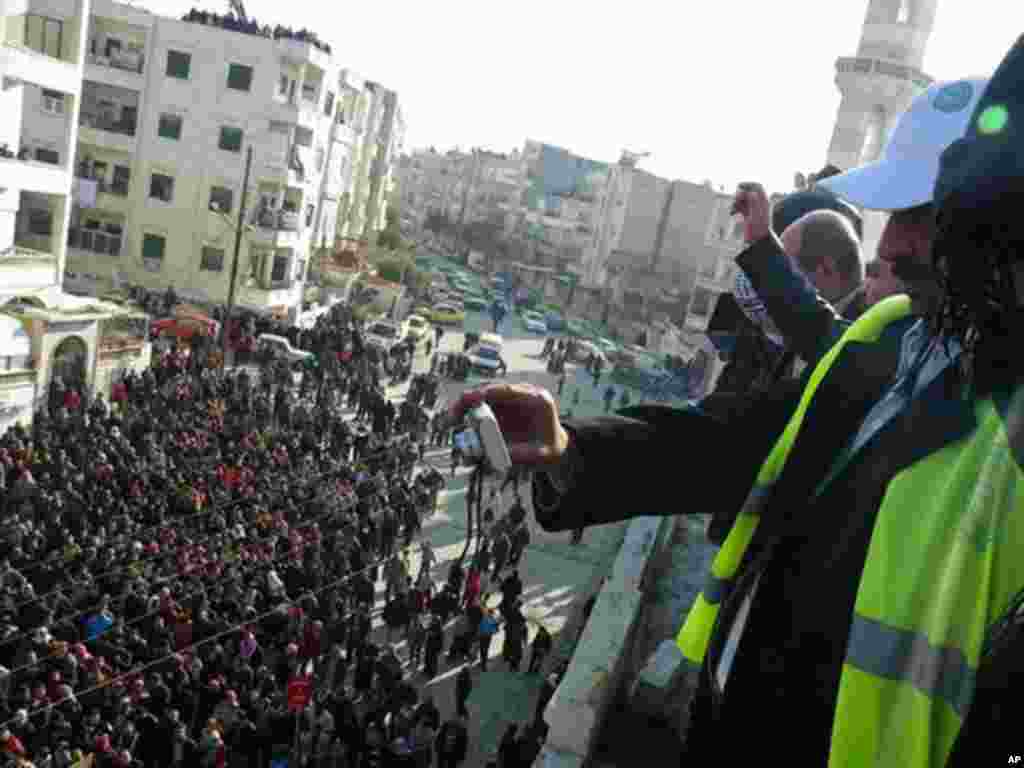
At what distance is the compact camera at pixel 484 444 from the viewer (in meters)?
1.83

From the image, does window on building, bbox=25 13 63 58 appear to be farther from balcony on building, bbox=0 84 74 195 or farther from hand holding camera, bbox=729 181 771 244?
hand holding camera, bbox=729 181 771 244

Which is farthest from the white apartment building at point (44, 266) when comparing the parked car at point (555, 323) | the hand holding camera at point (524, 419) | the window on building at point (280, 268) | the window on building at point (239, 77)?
the parked car at point (555, 323)

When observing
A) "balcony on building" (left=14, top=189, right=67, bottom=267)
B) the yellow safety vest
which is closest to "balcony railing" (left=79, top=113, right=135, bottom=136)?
"balcony on building" (left=14, top=189, right=67, bottom=267)

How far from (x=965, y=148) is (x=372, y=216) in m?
70.8

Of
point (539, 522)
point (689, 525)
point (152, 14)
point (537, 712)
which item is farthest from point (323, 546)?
point (152, 14)

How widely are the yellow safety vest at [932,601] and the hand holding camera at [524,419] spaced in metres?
0.69

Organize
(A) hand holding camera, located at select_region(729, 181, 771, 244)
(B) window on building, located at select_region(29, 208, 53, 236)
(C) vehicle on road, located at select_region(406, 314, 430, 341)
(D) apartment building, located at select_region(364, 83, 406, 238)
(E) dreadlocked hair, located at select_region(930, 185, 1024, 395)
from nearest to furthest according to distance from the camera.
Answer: (E) dreadlocked hair, located at select_region(930, 185, 1024, 395) < (A) hand holding camera, located at select_region(729, 181, 771, 244) < (B) window on building, located at select_region(29, 208, 53, 236) < (C) vehicle on road, located at select_region(406, 314, 430, 341) < (D) apartment building, located at select_region(364, 83, 406, 238)

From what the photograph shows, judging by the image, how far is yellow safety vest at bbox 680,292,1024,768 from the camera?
130cm

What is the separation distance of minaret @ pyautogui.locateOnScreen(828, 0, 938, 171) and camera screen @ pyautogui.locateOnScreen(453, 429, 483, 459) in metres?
30.5

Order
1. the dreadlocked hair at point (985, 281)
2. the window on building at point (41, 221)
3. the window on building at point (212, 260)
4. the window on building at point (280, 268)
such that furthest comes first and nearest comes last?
the window on building at point (280, 268), the window on building at point (212, 260), the window on building at point (41, 221), the dreadlocked hair at point (985, 281)

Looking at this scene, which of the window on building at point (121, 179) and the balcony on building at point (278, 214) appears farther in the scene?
the window on building at point (121, 179)

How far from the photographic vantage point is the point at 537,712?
1484 cm

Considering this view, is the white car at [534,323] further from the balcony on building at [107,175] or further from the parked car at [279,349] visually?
the parked car at [279,349]

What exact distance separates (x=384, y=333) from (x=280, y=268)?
5.07 metres
